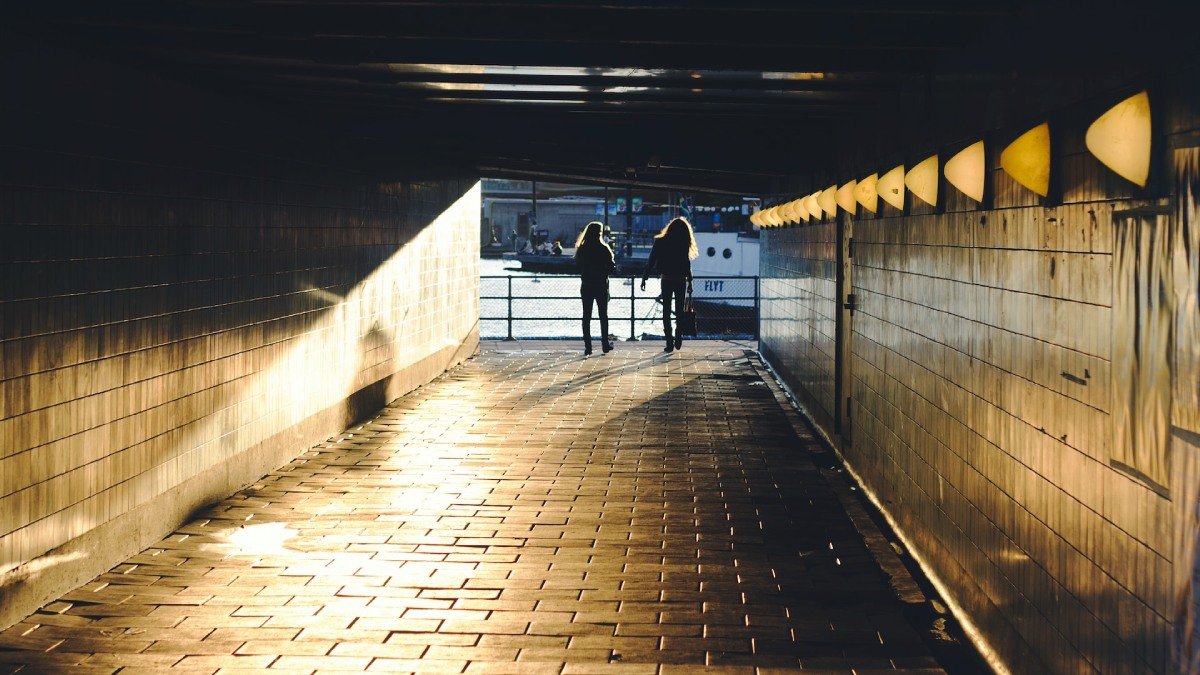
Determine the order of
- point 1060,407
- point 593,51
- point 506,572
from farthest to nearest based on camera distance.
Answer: point 593,51 → point 506,572 → point 1060,407

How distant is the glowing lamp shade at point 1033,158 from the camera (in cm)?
410

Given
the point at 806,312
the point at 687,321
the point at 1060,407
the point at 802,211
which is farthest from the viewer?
the point at 687,321

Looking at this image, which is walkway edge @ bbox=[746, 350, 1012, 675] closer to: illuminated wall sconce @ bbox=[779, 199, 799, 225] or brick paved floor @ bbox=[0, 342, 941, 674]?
brick paved floor @ bbox=[0, 342, 941, 674]

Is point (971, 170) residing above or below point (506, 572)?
above

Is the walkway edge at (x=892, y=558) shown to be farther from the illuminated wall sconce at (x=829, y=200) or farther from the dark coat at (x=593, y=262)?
the dark coat at (x=593, y=262)

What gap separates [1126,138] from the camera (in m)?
3.20

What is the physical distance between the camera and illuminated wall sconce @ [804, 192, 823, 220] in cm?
1062

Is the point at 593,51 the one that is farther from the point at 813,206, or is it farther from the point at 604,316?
the point at 604,316

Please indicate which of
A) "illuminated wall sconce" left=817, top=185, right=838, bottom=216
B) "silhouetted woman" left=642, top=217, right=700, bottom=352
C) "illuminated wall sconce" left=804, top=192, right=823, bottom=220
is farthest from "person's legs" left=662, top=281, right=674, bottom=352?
"illuminated wall sconce" left=817, top=185, right=838, bottom=216

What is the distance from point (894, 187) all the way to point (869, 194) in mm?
942

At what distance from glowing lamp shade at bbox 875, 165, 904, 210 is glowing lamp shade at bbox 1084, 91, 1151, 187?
3.49 meters

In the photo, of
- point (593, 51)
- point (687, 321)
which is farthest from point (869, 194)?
point (687, 321)

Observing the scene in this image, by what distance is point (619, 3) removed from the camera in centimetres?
511

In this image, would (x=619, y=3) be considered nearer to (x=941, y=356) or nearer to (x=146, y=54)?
(x=941, y=356)
